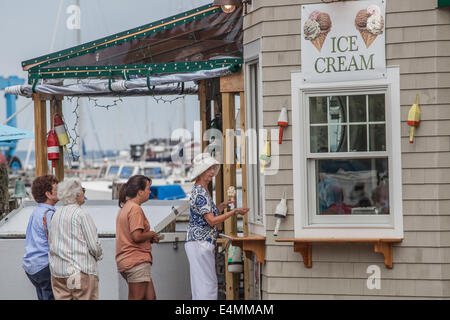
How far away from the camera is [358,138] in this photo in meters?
7.16

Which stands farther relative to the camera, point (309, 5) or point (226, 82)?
point (226, 82)

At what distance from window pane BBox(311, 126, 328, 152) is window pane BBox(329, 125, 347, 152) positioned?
0.05 meters

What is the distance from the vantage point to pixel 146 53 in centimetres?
984

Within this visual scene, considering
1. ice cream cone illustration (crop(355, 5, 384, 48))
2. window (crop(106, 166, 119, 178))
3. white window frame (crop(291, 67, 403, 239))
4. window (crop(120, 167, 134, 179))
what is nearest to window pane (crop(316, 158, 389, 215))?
white window frame (crop(291, 67, 403, 239))

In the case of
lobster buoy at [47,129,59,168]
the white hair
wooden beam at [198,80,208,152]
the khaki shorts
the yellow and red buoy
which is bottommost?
the khaki shorts

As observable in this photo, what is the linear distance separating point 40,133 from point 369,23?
4.41 meters

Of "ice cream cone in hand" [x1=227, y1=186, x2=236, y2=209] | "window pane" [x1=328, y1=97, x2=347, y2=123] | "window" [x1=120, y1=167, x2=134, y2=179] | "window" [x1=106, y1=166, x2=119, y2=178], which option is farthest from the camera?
"window" [x1=106, y1=166, x2=119, y2=178]

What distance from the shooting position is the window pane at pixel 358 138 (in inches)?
281

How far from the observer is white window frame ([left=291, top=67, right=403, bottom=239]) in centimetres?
701

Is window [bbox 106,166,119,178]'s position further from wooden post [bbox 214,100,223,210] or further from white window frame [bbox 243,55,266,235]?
white window frame [bbox 243,55,266,235]

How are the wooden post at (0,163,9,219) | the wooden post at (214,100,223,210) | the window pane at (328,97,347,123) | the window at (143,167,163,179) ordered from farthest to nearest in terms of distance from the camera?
the window at (143,167,163,179)
the wooden post at (0,163,9,219)
the wooden post at (214,100,223,210)
the window pane at (328,97,347,123)
